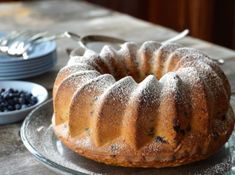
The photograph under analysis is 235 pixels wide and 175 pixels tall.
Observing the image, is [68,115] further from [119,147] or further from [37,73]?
[37,73]

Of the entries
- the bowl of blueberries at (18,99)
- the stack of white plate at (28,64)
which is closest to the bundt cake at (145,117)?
the bowl of blueberries at (18,99)

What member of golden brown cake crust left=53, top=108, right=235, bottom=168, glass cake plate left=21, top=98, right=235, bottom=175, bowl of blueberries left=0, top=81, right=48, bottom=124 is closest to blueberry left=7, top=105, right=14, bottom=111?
bowl of blueberries left=0, top=81, right=48, bottom=124

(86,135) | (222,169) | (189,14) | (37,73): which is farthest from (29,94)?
(189,14)

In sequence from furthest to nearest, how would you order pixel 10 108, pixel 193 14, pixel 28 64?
pixel 193 14 → pixel 28 64 → pixel 10 108

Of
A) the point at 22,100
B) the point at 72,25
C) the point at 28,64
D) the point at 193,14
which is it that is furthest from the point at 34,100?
the point at 193,14

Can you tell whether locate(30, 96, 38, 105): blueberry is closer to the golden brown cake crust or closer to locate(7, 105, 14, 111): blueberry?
locate(7, 105, 14, 111): blueberry

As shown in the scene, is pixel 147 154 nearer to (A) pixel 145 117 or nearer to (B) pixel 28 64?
(A) pixel 145 117
